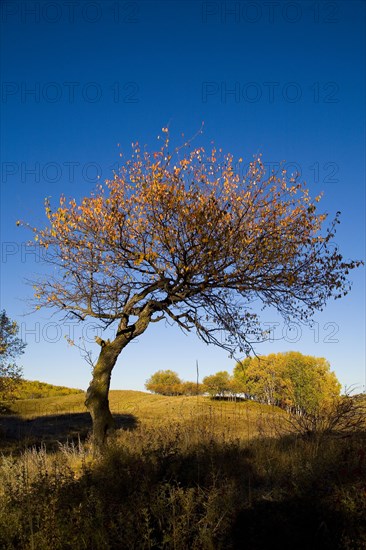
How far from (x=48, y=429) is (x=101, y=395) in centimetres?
1326

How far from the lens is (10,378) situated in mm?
29453

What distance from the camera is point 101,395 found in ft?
52.9

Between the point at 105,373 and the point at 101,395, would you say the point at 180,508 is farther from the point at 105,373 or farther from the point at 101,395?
the point at 105,373

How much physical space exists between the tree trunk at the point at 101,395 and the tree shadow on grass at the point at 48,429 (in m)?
4.49

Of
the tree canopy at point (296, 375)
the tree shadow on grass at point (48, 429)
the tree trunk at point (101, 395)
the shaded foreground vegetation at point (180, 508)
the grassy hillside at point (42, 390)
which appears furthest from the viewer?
the tree canopy at point (296, 375)

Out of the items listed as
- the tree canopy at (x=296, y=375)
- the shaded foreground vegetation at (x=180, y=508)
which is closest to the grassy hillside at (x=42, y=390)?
the tree canopy at (x=296, y=375)

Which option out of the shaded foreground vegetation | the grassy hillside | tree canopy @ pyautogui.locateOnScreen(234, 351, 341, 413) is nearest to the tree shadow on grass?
the shaded foreground vegetation

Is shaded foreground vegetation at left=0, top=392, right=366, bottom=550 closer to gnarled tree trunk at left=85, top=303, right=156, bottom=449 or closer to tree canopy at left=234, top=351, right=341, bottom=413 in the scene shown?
gnarled tree trunk at left=85, top=303, right=156, bottom=449

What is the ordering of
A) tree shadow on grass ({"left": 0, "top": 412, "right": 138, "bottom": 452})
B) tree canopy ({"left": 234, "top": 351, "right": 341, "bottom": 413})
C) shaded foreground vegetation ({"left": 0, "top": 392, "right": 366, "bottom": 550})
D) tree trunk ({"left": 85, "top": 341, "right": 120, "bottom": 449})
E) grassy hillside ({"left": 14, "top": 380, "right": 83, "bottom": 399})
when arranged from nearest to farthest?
shaded foreground vegetation ({"left": 0, "top": 392, "right": 366, "bottom": 550})
tree trunk ({"left": 85, "top": 341, "right": 120, "bottom": 449})
tree shadow on grass ({"left": 0, "top": 412, "right": 138, "bottom": 452})
grassy hillside ({"left": 14, "top": 380, "right": 83, "bottom": 399})
tree canopy ({"left": 234, "top": 351, "right": 341, "bottom": 413})

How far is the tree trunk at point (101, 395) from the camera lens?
1591 cm

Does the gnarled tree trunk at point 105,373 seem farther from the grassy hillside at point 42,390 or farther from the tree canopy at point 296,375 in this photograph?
the tree canopy at point 296,375

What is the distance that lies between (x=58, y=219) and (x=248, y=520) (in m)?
11.5

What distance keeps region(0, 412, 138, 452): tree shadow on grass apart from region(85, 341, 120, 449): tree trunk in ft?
14.7

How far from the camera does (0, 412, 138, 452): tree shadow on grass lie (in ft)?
72.9
